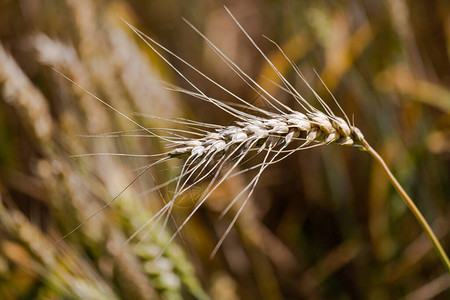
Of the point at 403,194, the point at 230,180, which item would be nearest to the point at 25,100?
the point at 230,180

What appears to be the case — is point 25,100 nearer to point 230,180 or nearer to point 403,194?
point 230,180

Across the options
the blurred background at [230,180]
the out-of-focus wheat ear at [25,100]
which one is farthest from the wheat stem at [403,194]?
the out-of-focus wheat ear at [25,100]

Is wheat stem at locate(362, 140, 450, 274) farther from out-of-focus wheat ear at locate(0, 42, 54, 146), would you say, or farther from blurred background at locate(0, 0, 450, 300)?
out-of-focus wheat ear at locate(0, 42, 54, 146)

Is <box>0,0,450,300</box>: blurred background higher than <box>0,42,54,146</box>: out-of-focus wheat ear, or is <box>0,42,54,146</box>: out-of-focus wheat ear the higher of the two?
<box>0,42,54,146</box>: out-of-focus wheat ear

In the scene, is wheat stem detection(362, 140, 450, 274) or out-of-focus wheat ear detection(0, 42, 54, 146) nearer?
wheat stem detection(362, 140, 450, 274)

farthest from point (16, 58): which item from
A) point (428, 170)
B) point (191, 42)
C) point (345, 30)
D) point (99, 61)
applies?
point (428, 170)

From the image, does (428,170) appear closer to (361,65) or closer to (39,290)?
(361,65)

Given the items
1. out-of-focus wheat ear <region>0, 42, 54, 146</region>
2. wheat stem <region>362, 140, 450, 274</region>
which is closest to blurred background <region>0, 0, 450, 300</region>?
out-of-focus wheat ear <region>0, 42, 54, 146</region>

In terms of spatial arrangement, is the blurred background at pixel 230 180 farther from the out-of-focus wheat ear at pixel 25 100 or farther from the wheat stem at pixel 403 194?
the wheat stem at pixel 403 194
